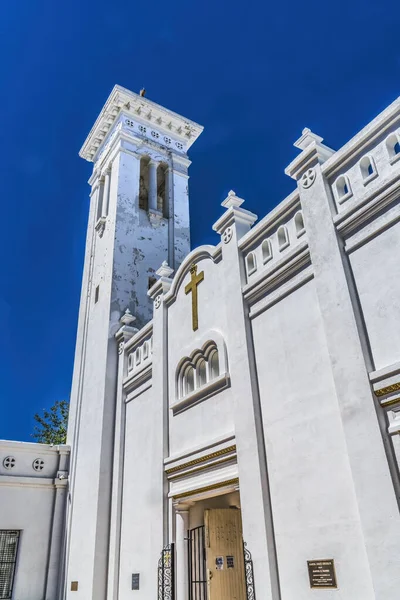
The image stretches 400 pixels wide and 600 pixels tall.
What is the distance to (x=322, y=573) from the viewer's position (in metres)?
6.34

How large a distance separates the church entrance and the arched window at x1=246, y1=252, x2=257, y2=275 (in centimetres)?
473

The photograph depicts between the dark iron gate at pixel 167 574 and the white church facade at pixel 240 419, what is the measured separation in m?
0.04

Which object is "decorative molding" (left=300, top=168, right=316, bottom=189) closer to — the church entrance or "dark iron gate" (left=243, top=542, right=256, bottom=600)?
"dark iron gate" (left=243, top=542, right=256, bottom=600)

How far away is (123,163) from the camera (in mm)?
18062

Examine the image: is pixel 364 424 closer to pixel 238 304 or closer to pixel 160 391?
pixel 238 304

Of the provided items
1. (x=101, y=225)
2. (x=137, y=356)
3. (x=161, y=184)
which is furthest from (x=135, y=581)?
(x=161, y=184)

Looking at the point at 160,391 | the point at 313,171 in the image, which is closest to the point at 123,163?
the point at 160,391

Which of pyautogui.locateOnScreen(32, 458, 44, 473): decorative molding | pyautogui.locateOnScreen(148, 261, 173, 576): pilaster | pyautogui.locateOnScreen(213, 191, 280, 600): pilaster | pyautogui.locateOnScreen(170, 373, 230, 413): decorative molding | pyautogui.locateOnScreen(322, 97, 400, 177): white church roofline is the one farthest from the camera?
pyautogui.locateOnScreen(32, 458, 44, 473): decorative molding

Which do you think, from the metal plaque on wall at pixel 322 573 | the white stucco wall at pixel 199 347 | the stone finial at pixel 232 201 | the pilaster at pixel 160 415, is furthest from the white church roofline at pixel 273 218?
the metal plaque on wall at pixel 322 573

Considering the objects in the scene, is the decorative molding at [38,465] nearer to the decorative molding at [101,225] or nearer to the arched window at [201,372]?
the arched window at [201,372]

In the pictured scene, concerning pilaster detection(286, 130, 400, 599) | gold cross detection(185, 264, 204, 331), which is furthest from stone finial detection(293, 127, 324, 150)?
gold cross detection(185, 264, 204, 331)

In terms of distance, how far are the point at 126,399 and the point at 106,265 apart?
4.77 m

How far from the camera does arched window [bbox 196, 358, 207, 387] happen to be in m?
10.4

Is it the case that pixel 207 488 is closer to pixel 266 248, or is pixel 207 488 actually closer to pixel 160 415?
pixel 160 415
